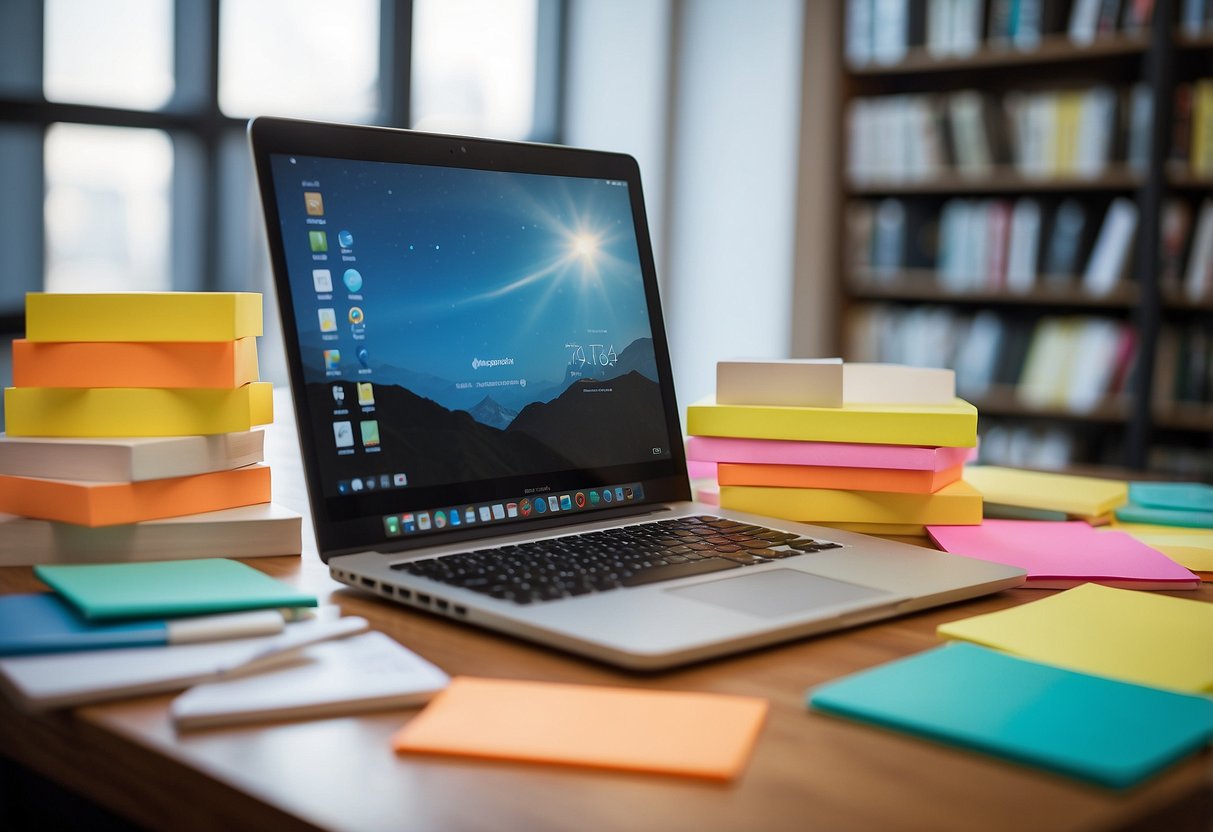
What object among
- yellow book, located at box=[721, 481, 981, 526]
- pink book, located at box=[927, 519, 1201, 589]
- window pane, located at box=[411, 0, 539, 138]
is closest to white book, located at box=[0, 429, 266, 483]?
yellow book, located at box=[721, 481, 981, 526]

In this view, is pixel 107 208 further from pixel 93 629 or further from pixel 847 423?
pixel 93 629

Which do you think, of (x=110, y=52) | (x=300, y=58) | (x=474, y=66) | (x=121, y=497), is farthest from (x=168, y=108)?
(x=121, y=497)

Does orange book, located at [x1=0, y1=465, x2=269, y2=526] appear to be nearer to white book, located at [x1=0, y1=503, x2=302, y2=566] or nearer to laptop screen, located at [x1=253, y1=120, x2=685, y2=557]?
white book, located at [x1=0, y1=503, x2=302, y2=566]

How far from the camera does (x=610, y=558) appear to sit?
82cm

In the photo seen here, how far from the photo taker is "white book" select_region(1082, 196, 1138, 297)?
3223mm

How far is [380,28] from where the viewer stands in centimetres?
346

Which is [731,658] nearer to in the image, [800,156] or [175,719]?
[175,719]

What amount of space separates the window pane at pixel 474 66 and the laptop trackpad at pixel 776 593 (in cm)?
298

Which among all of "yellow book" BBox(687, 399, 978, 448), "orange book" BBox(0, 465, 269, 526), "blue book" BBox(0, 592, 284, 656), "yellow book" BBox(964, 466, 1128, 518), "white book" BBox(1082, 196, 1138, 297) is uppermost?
"white book" BBox(1082, 196, 1138, 297)

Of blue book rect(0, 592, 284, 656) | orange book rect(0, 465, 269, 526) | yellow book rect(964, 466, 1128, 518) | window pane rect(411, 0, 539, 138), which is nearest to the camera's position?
blue book rect(0, 592, 284, 656)

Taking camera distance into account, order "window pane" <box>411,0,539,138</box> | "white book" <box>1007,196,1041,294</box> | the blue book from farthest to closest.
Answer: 1. "window pane" <box>411,0,539,138</box>
2. "white book" <box>1007,196,1041,294</box>
3. the blue book

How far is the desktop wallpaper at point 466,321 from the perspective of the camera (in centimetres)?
86

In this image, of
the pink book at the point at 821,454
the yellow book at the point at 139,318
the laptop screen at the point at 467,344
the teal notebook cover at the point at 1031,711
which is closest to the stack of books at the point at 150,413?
the yellow book at the point at 139,318

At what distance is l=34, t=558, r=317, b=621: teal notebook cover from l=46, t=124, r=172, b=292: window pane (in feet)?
7.22
